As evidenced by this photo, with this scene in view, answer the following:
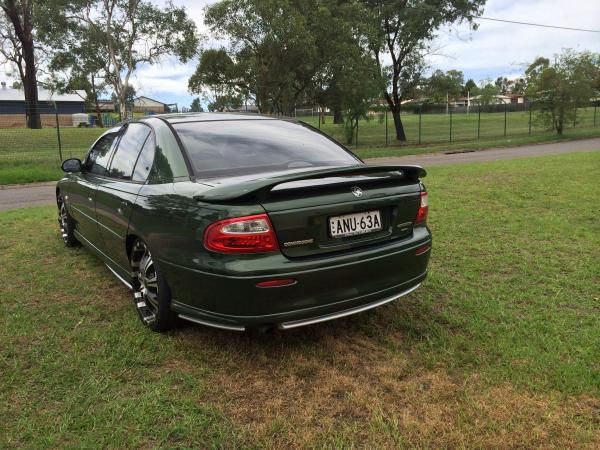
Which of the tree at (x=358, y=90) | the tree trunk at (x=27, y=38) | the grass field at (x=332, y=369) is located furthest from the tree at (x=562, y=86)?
the tree trunk at (x=27, y=38)

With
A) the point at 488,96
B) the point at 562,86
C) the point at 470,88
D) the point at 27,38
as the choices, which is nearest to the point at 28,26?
the point at 27,38

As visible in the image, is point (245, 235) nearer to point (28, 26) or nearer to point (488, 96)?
point (28, 26)

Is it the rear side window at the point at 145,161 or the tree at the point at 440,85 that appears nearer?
the rear side window at the point at 145,161

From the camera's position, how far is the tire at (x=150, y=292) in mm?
3295

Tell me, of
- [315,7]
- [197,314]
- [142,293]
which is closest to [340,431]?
[197,314]

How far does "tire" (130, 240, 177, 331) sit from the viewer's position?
3.29m

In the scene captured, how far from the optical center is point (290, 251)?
2805mm

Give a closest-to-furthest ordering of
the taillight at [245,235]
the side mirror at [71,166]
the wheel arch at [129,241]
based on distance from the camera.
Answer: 1. the taillight at [245,235]
2. the wheel arch at [129,241]
3. the side mirror at [71,166]

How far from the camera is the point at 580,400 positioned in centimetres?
263

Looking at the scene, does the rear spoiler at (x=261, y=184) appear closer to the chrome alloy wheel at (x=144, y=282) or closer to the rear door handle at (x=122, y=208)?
the chrome alloy wheel at (x=144, y=282)

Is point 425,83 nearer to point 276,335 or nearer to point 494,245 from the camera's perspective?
point 494,245

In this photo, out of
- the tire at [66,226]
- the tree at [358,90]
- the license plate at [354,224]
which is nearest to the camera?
the license plate at [354,224]

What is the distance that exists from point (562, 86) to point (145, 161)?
27705 mm

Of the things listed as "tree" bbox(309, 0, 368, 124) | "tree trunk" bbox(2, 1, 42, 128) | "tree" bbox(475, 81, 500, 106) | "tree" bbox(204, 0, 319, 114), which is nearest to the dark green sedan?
"tree" bbox(204, 0, 319, 114)
